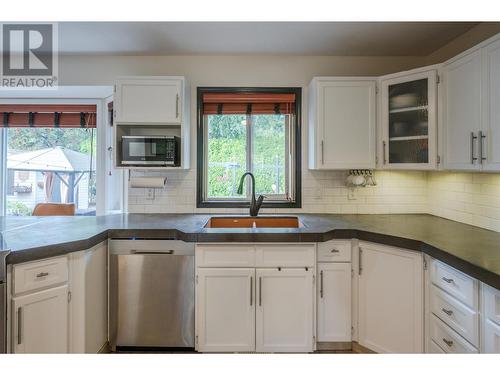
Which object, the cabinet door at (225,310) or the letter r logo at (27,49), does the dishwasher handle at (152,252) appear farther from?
the letter r logo at (27,49)

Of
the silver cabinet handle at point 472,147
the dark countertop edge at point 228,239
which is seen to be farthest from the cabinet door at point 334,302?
the silver cabinet handle at point 472,147

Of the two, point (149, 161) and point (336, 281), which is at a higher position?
point (149, 161)

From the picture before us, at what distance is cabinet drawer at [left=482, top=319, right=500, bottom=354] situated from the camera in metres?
1.20

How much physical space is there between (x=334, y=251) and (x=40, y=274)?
1737 mm

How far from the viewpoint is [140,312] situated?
208 cm

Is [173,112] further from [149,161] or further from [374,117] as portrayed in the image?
[374,117]

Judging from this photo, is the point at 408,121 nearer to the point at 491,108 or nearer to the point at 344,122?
the point at 344,122

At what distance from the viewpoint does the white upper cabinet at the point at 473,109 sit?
1670 millimetres

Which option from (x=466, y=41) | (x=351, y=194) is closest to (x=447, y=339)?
(x=351, y=194)

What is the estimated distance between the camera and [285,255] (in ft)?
6.61

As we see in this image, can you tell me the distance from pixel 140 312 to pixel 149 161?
116 centimetres

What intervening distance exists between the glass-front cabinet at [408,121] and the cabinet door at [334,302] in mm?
992
